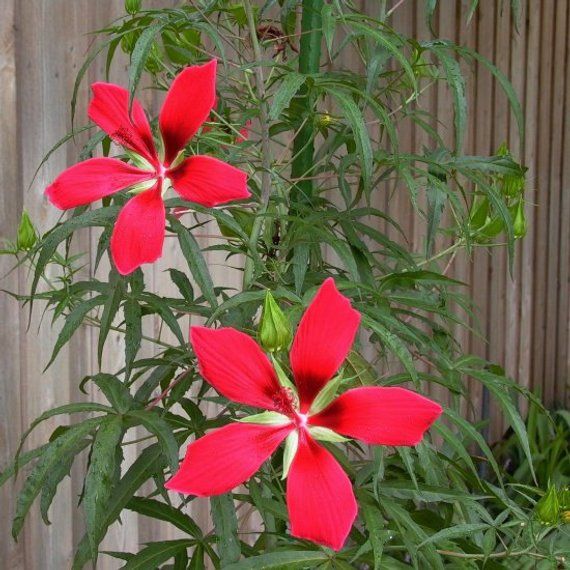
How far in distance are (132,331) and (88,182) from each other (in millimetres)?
173

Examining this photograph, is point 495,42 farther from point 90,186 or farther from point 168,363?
point 90,186

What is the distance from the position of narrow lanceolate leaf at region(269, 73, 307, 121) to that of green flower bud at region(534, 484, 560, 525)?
0.36m

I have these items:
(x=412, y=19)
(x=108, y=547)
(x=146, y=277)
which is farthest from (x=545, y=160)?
(x=108, y=547)

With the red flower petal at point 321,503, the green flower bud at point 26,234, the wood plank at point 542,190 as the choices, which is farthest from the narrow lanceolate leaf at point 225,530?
the wood plank at point 542,190

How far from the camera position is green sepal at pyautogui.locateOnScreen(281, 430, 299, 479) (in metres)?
0.50

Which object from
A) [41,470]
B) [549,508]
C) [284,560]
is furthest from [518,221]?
[41,470]

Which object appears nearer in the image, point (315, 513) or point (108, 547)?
point (315, 513)

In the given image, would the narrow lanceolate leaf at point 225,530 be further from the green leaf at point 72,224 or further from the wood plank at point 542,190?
the wood plank at point 542,190

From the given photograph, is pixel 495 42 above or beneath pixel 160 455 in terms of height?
above

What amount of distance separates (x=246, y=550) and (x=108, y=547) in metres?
0.81

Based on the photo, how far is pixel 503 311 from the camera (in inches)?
112

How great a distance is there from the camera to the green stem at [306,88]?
0.82 m

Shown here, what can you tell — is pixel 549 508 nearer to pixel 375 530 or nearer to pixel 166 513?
pixel 375 530

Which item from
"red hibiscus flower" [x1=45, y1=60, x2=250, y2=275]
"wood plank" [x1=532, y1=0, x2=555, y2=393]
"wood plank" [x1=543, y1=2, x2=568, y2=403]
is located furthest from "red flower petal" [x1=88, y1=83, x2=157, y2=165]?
"wood plank" [x1=543, y1=2, x2=568, y2=403]
